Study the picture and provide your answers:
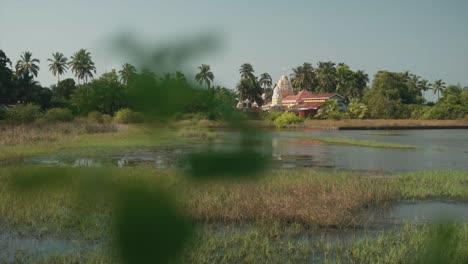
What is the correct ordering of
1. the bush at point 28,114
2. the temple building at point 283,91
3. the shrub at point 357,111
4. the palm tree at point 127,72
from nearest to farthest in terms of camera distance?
the palm tree at point 127,72 → the bush at point 28,114 → the shrub at point 357,111 → the temple building at point 283,91

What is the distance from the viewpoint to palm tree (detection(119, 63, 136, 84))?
0.50 metres

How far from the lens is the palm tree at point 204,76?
1.72 feet

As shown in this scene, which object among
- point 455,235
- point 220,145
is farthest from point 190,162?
point 455,235

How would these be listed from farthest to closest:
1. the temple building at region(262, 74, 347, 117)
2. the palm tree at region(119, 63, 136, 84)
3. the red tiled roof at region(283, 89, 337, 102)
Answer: the red tiled roof at region(283, 89, 337, 102) → the temple building at region(262, 74, 347, 117) → the palm tree at region(119, 63, 136, 84)

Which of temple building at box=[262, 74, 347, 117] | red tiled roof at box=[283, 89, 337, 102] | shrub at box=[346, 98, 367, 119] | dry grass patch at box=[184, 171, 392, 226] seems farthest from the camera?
red tiled roof at box=[283, 89, 337, 102]

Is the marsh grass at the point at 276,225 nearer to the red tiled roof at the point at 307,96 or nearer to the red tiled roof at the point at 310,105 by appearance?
the red tiled roof at the point at 310,105

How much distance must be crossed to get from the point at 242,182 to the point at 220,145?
0.17 ft

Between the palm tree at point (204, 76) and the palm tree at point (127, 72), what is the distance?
0.07 metres

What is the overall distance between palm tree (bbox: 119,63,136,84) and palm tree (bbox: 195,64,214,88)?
7cm

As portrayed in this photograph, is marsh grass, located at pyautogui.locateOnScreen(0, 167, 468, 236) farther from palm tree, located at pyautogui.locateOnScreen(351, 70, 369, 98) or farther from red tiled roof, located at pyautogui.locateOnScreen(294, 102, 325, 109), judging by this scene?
palm tree, located at pyautogui.locateOnScreen(351, 70, 369, 98)

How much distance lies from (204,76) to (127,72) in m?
0.09

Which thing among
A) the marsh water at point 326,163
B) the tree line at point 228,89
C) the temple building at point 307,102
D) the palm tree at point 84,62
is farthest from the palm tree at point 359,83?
the palm tree at point 84,62

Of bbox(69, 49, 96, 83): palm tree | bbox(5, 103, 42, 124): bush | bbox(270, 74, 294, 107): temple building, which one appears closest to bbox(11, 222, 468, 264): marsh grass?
bbox(5, 103, 42, 124): bush

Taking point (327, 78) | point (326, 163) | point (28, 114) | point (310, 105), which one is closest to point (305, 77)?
point (327, 78)
